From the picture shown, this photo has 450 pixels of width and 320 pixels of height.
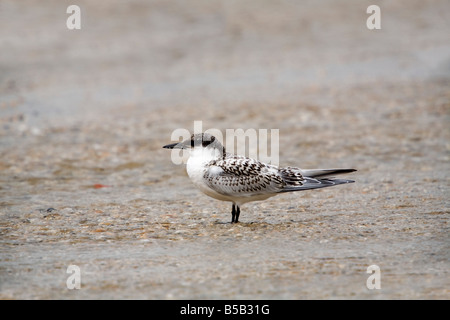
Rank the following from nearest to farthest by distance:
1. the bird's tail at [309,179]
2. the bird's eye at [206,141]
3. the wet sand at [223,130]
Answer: the wet sand at [223,130], the bird's eye at [206,141], the bird's tail at [309,179]

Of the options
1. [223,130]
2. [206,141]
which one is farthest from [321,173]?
[223,130]

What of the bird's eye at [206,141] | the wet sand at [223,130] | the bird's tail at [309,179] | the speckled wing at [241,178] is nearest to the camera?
the wet sand at [223,130]

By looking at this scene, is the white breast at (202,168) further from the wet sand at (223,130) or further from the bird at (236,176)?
the wet sand at (223,130)

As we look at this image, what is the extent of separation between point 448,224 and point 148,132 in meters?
6.54

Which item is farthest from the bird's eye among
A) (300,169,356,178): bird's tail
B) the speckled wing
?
(300,169,356,178): bird's tail

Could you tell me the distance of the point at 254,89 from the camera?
16109 mm

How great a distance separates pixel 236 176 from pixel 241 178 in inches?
2.5

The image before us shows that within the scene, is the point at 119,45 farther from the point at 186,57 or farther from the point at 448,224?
the point at 448,224

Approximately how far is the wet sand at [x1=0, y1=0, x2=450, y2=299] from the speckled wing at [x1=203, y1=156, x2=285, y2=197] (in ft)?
1.34

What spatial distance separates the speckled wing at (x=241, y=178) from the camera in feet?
25.4

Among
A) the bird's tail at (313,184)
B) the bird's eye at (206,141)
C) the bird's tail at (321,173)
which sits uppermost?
the bird's eye at (206,141)

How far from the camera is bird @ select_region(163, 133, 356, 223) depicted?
25.5ft

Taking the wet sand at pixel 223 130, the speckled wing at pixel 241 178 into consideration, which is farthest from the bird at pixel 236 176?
the wet sand at pixel 223 130

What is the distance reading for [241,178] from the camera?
7.85 metres
